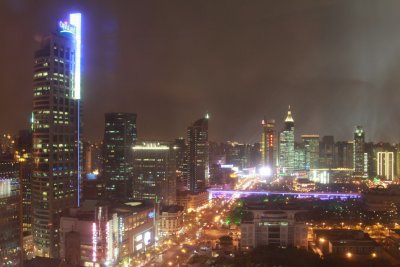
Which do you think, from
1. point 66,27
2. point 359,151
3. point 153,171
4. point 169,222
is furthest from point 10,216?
point 359,151

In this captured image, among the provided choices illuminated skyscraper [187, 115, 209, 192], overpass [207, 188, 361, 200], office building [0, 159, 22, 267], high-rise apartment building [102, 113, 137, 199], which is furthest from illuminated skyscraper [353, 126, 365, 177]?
office building [0, 159, 22, 267]

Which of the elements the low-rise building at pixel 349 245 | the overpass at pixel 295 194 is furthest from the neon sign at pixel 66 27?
the overpass at pixel 295 194

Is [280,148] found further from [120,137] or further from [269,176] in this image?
[120,137]

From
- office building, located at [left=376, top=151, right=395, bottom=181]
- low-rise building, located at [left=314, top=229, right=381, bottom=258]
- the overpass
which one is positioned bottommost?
the overpass

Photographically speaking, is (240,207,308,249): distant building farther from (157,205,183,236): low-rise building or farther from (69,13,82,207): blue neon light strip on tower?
(69,13,82,207): blue neon light strip on tower

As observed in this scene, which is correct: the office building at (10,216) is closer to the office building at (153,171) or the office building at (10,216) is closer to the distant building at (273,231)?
the distant building at (273,231)
